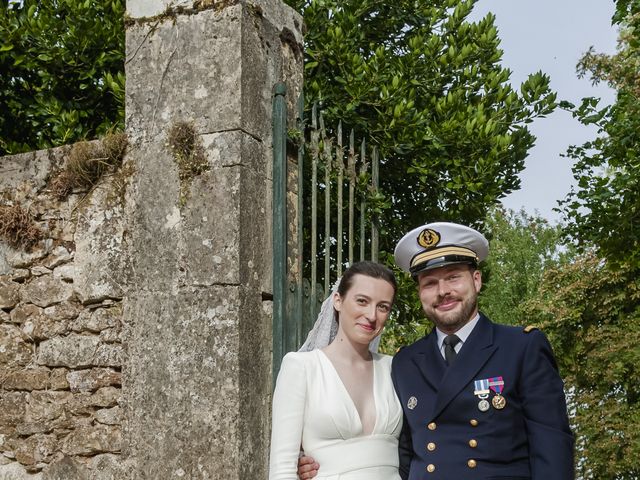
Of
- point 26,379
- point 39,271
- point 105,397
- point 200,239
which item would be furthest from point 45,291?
point 200,239

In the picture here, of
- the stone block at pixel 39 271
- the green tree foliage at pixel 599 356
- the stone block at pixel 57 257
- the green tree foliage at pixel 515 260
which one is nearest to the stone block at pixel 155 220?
the stone block at pixel 57 257

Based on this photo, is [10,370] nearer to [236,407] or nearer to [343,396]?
[236,407]

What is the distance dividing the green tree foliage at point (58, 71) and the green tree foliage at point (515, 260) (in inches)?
561

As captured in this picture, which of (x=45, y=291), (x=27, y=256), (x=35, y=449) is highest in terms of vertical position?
(x=27, y=256)

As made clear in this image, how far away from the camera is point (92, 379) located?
200 inches

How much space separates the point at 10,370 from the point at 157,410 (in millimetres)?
1203

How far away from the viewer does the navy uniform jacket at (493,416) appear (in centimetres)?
288

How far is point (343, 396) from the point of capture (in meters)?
3.30

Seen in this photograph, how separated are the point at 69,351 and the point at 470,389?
292 centimetres

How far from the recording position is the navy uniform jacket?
2.88 meters

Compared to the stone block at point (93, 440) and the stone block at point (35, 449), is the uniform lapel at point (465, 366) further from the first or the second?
the stone block at point (35, 449)

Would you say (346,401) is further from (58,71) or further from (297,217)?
(58,71)

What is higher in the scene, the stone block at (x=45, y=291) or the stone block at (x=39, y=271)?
the stone block at (x=39, y=271)

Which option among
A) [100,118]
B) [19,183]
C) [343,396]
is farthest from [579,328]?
[343,396]
